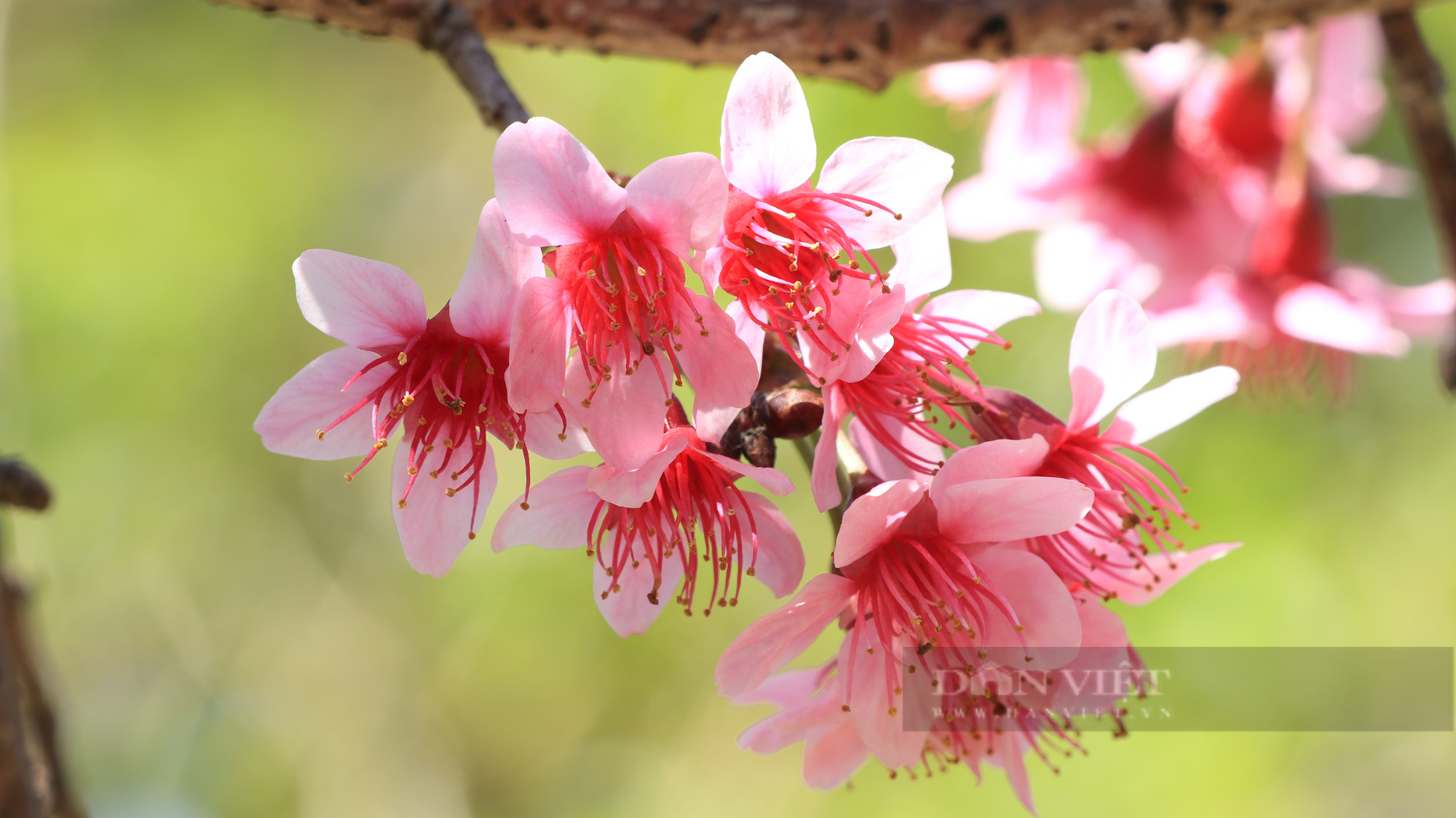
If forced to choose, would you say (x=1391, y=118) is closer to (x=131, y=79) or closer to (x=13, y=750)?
(x=13, y=750)

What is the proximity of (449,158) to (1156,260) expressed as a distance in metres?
6.32

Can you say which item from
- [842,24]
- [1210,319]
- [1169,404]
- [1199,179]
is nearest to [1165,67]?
[1199,179]

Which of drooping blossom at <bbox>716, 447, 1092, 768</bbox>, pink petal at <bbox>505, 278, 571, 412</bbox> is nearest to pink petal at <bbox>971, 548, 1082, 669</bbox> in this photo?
drooping blossom at <bbox>716, 447, 1092, 768</bbox>

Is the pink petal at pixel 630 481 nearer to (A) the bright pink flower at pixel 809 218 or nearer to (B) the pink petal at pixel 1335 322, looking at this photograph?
(A) the bright pink flower at pixel 809 218

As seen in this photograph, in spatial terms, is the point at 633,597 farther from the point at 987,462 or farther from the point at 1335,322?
the point at 1335,322

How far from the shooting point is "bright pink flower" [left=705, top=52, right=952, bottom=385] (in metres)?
0.60

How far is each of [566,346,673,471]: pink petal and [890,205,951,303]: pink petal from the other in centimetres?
20

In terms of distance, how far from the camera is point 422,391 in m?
0.70

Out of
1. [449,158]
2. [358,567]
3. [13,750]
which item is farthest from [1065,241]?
[449,158]

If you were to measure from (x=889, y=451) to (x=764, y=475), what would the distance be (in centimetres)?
18

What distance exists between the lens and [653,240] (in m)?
0.65

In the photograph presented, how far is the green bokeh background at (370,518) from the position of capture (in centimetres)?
429

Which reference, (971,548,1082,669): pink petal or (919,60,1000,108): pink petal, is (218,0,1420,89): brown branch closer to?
(971,548,1082,669): pink petal

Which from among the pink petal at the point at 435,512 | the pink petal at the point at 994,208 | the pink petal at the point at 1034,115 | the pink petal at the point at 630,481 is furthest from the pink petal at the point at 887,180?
the pink petal at the point at 1034,115
